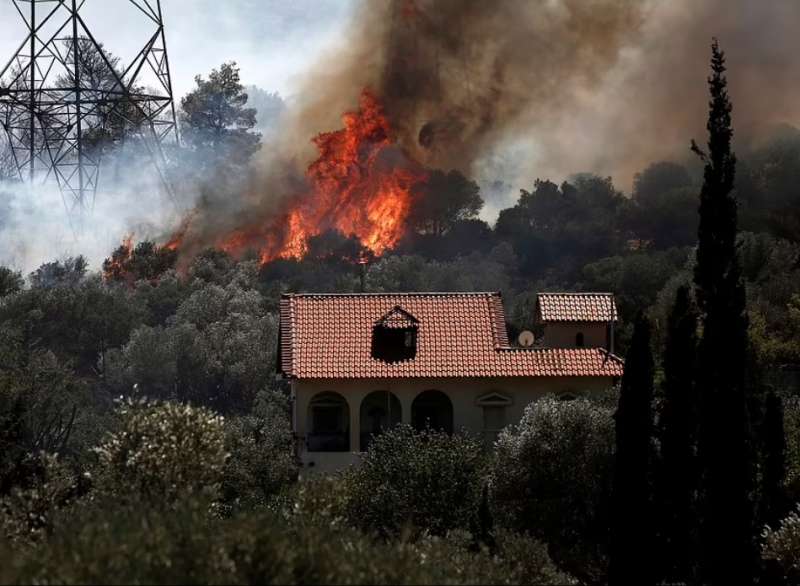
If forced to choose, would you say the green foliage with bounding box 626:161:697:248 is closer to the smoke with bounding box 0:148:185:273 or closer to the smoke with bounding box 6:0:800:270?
the smoke with bounding box 6:0:800:270

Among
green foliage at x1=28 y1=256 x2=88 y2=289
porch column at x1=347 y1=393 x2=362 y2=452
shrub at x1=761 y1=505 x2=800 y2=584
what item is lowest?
shrub at x1=761 y1=505 x2=800 y2=584

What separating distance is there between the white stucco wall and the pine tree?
904 centimetres

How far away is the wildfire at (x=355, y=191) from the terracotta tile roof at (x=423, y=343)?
41.8m

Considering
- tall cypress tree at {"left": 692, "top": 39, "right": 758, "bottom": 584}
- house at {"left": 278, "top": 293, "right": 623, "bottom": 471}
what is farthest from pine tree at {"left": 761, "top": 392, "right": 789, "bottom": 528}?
house at {"left": 278, "top": 293, "right": 623, "bottom": 471}

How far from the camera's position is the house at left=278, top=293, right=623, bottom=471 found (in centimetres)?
5081

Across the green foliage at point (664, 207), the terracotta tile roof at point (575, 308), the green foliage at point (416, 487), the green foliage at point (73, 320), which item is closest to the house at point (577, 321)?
the terracotta tile roof at point (575, 308)

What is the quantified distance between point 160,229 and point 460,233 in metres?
20.2

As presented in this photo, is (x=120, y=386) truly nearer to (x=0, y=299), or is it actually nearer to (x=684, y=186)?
(x=0, y=299)

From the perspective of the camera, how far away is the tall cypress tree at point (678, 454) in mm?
36531

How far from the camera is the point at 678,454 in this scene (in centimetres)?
3731

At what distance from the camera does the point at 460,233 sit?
98.9 metres

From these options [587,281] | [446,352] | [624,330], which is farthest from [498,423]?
[587,281]

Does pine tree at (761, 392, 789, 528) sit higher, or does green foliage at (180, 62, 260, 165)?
green foliage at (180, 62, 260, 165)

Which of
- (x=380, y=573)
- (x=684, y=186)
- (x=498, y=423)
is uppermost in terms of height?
(x=684, y=186)
